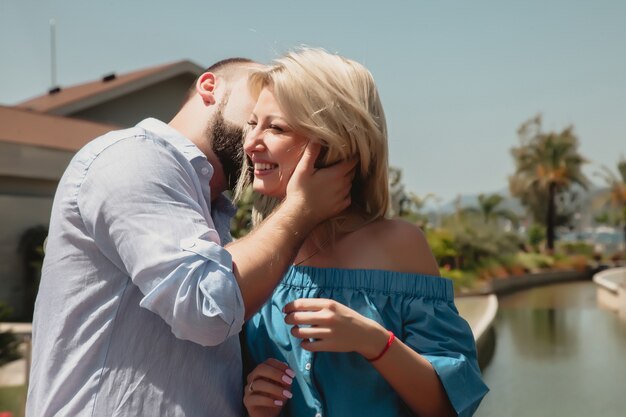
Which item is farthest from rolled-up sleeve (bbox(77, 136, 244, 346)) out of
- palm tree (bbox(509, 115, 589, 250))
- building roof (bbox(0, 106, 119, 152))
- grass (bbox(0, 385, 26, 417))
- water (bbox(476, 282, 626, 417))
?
palm tree (bbox(509, 115, 589, 250))

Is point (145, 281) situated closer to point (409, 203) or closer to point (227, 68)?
point (227, 68)

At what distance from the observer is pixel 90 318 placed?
1562mm

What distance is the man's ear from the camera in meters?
1.97

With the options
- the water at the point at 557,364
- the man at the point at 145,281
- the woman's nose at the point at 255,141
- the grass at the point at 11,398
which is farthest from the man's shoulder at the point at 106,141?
the water at the point at 557,364

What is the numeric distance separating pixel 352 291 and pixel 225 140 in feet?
1.61

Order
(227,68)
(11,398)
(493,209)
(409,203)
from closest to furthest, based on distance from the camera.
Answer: (227,68)
(11,398)
(409,203)
(493,209)

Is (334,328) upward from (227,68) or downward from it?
downward

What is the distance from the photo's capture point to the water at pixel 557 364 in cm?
1118

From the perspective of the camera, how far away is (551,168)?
48.2 metres

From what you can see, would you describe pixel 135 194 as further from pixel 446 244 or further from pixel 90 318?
pixel 446 244

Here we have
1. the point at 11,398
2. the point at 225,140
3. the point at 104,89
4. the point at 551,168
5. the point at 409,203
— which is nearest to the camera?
the point at 225,140

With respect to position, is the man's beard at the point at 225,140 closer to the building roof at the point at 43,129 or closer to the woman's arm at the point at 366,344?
the woman's arm at the point at 366,344

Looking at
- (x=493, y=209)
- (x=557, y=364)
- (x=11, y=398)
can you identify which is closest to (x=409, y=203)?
(x=557, y=364)

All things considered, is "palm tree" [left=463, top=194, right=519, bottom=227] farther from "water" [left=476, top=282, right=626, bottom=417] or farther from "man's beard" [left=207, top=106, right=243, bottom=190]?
"man's beard" [left=207, top=106, right=243, bottom=190]
